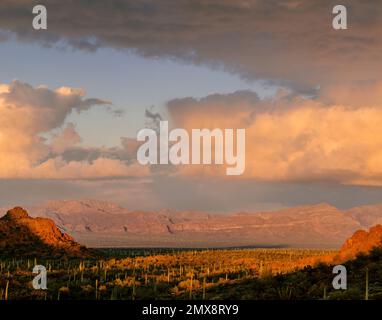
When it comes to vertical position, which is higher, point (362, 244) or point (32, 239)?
point (362, 244)

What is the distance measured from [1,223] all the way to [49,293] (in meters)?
82.4

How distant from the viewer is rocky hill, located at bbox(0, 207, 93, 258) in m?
106

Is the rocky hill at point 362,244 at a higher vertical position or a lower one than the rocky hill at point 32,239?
higher

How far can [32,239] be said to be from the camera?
115m

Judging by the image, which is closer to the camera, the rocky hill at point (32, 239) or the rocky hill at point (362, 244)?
the rocky hill at point (362, 244)

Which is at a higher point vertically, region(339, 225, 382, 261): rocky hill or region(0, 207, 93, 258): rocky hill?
region(339, 225, 382, 261): rocky hill

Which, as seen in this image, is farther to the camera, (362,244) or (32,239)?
(32,239)

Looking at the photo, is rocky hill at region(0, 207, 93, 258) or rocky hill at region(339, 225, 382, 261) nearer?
rocky hill at region(339, 225, 382, 261)

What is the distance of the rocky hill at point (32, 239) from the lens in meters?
106

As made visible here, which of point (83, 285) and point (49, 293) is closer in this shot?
point (49, 293)
